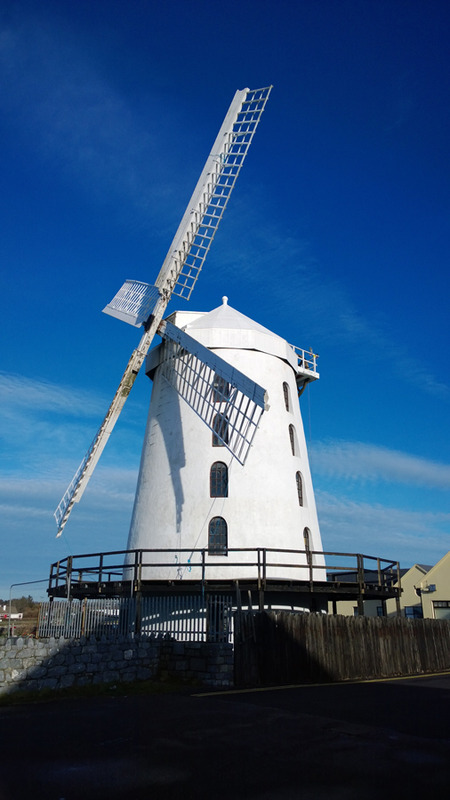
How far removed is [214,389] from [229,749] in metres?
14.0

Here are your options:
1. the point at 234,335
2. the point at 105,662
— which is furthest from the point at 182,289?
the point at 105,662

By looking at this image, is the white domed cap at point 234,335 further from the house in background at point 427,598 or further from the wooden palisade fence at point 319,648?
the house in background at point 427,598

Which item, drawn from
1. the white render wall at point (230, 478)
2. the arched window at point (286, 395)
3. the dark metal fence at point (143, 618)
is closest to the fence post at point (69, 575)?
the dark metal fence at point (143, 618)

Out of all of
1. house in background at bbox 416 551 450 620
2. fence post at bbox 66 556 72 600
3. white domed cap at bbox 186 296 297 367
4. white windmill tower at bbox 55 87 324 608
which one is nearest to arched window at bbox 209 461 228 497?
white windmill tower at bbox 55 87 324 608

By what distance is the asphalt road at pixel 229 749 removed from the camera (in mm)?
6371

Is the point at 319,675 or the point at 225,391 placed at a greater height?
the point at 225,391

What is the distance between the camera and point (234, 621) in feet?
51.3

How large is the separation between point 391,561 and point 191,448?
26.6 feet

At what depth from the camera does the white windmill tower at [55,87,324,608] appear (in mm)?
21219

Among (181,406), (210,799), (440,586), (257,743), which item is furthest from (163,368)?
(440,586)

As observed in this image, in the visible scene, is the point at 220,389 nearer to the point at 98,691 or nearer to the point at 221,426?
the point at 221,426

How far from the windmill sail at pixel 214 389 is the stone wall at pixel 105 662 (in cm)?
573

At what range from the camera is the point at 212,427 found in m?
20.8

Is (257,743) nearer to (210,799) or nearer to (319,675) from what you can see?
(210,799)
